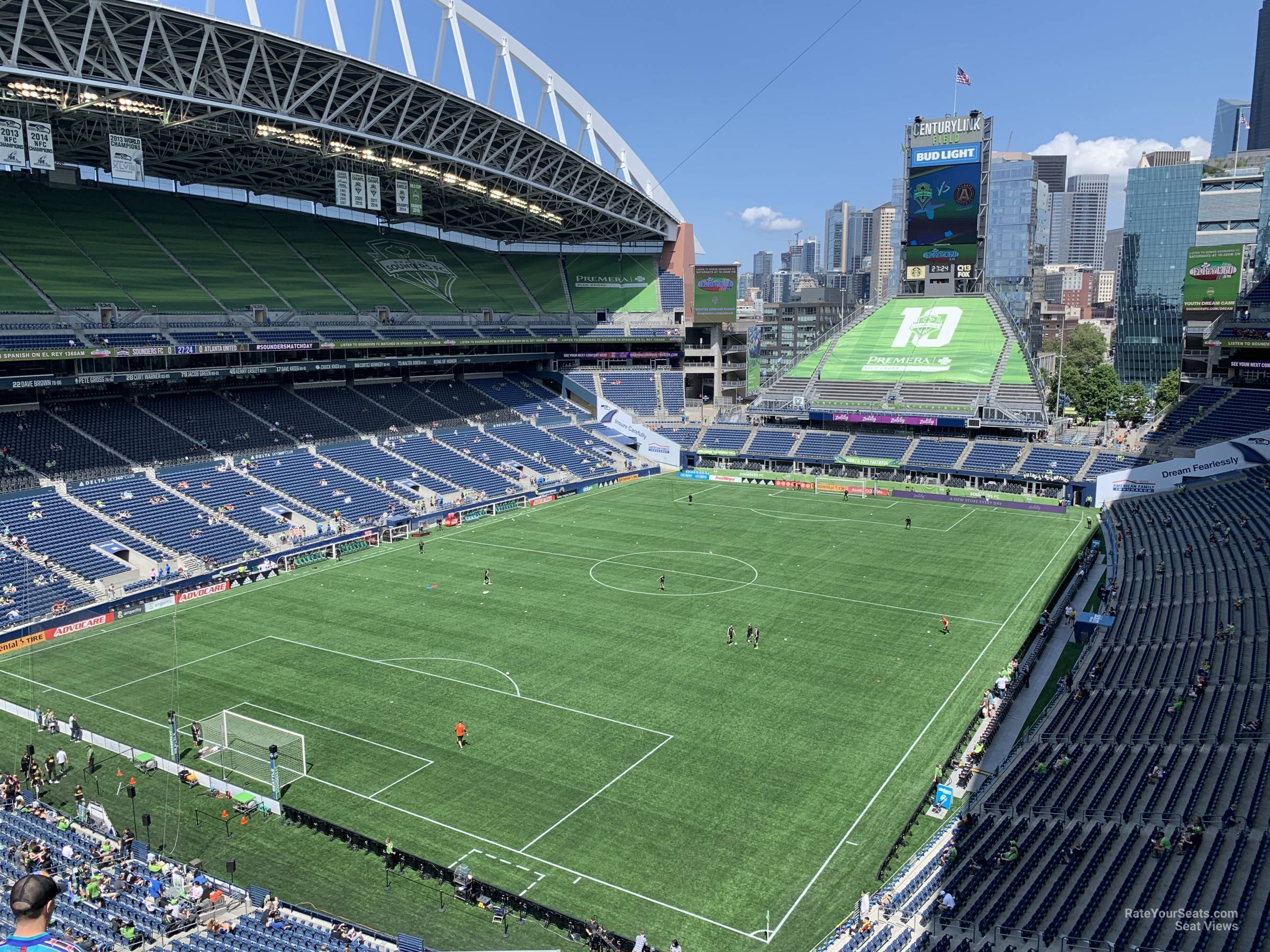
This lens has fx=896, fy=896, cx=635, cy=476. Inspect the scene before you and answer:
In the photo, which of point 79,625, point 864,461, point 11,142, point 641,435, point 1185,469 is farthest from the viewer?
point 641,435

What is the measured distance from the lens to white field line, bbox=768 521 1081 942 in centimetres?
1866

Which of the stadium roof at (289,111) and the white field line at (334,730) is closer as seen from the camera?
the white field line at (334,730)

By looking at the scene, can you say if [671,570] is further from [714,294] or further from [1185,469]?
[714,294]

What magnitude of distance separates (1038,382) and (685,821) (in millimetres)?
58961

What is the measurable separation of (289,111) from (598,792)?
39.6 metres

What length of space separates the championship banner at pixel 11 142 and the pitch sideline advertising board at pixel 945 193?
2637 inches

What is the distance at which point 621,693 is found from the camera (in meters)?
29.1

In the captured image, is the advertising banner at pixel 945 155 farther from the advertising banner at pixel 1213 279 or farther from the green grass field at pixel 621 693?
the green grass field at pixel 621 693

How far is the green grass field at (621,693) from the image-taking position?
20.2 metres

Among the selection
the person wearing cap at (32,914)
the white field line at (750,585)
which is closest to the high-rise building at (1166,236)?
the white field line at (750,585)

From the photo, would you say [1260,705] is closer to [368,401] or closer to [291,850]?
[291,850]

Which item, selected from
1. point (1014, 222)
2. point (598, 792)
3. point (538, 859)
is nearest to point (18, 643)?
point (598, 792)

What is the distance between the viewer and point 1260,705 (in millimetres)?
22906

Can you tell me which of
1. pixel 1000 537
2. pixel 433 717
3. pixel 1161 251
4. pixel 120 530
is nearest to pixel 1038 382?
pixel 1000 537
